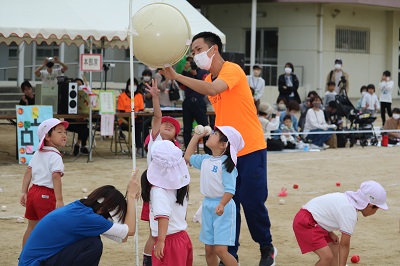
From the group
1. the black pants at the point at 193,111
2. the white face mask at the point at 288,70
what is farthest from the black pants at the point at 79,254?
the white face mask at the point at 288,70

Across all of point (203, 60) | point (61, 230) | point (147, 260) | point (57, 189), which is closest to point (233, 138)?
point (203, 60)

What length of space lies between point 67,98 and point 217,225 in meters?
8.94

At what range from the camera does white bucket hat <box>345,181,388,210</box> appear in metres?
6.63

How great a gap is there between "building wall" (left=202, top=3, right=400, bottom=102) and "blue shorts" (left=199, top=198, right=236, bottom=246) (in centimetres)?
2305

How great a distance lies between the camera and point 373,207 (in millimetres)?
6723

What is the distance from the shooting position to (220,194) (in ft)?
22.4

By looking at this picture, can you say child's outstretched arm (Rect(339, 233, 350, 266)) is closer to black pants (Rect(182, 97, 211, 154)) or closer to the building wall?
black pants (Rect(182, 97, 211, 154))

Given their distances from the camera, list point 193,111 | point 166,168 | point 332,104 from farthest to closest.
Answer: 1. point 332,104
2. point 193,111
3. point 166,168

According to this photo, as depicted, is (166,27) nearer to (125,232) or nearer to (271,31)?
(125,232)

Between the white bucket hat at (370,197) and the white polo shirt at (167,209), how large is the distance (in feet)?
4.58

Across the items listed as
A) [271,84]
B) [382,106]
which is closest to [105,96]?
[382,106]

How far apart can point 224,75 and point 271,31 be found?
2524 centimetres

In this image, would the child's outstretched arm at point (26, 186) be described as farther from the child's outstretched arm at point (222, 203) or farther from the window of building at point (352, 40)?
the window of building at point (352, 40)

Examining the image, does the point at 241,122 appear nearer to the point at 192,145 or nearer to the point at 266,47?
the point at 192,145
